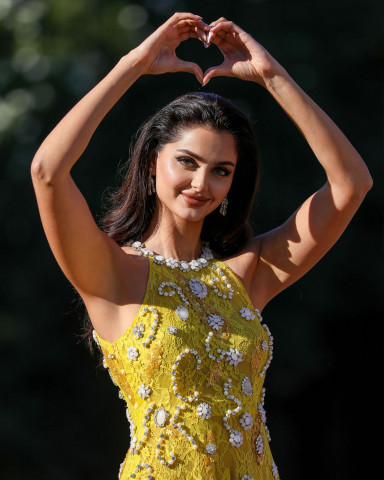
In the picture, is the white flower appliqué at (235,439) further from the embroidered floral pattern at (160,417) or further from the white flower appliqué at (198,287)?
the white flower appliqué at (198,287)

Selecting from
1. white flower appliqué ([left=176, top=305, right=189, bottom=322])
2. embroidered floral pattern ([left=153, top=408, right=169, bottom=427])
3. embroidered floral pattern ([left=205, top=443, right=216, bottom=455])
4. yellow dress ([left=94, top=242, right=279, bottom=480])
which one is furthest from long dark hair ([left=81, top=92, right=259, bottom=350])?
embroidered floral pattern ([left=205, top=443, right=216, bottom=455])

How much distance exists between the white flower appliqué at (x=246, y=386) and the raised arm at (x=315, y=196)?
1.09 ft

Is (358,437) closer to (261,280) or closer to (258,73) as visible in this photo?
(261,280)

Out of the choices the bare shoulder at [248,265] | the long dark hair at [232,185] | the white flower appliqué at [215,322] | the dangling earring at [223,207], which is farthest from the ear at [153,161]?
the white flower appliqué at [215,322]

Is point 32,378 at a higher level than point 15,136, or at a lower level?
lower

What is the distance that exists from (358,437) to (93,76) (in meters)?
2.38

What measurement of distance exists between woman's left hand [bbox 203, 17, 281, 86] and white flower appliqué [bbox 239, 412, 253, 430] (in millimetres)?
918

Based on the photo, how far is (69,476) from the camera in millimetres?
5016

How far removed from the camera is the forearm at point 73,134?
2.45 metres

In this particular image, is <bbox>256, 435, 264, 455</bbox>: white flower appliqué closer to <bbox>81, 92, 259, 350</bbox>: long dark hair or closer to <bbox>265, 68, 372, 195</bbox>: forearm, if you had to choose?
<bbox>81, 92, 259, 350</bbox>: long dark hair

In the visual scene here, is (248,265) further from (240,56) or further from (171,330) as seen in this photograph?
(240,56)

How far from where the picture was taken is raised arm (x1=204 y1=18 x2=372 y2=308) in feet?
8.99

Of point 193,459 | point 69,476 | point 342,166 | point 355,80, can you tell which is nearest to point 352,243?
point 355,80

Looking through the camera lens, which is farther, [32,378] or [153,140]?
[32,378]
